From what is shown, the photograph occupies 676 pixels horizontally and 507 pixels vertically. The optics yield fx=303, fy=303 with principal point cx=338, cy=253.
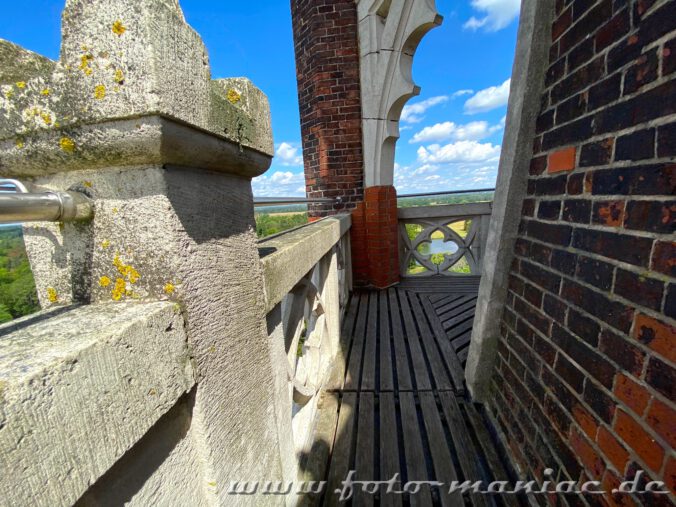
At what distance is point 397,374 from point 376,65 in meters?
3.41

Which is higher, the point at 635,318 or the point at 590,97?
the point at 590,97

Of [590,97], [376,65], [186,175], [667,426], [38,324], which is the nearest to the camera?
[38,324]

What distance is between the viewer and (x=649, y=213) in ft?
2.62

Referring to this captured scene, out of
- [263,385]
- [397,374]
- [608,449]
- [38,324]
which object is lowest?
[397,374]

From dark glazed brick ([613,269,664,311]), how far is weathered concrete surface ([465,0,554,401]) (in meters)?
0.67

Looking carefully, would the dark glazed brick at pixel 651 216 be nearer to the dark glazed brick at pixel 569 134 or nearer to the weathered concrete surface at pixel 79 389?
the dark glazed brick at pixel 569 134

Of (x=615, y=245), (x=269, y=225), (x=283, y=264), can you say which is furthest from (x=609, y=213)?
(x=269, y=225)

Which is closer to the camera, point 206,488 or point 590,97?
point 206,488

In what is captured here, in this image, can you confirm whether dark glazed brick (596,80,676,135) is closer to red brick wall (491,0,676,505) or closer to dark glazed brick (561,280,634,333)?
red brick wall (491,0,676,505)

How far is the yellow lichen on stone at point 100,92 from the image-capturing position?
423mm

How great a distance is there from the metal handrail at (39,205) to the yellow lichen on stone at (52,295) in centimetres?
15

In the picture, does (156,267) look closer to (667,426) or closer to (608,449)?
(667,426)

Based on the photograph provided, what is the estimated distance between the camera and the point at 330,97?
12.4 ft

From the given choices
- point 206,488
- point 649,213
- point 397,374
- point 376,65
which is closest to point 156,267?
point 206,488
